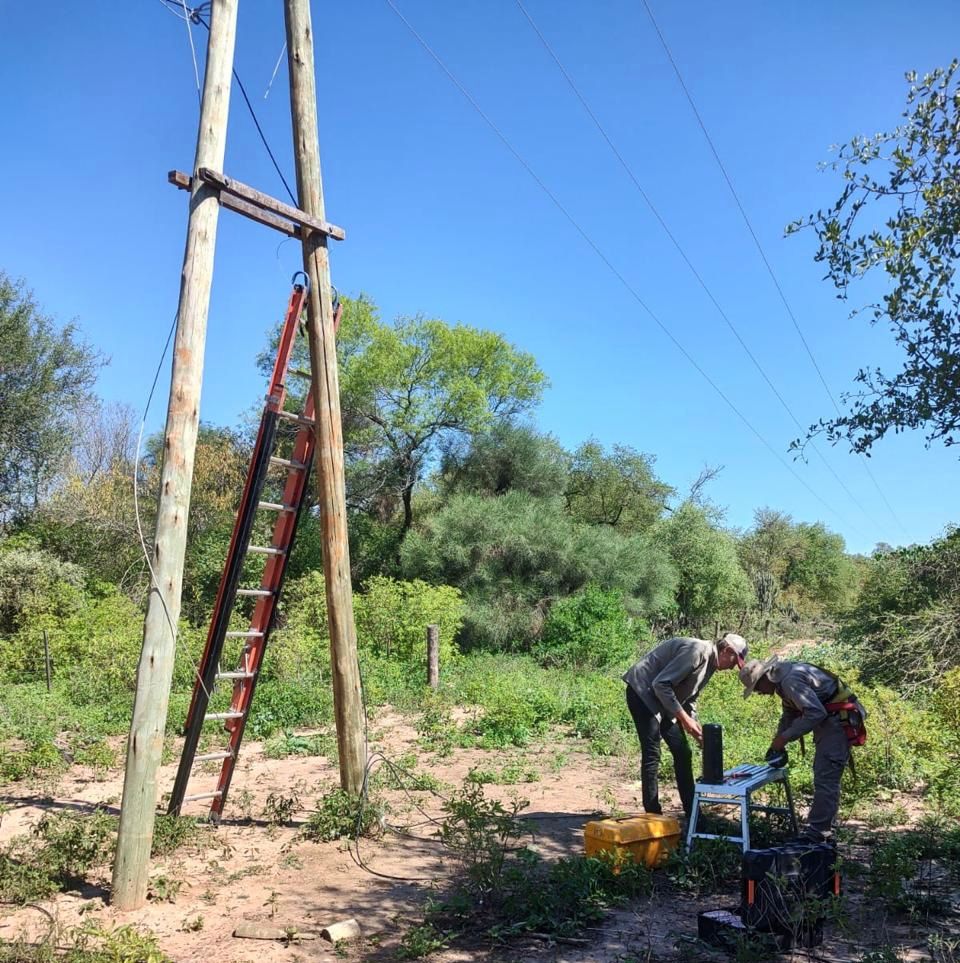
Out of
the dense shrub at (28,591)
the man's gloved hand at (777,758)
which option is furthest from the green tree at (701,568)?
the man's gloved hand at (777,758)

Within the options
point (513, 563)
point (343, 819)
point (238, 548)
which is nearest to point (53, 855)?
point (343, 819)

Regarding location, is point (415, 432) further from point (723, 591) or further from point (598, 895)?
point (598, 895)

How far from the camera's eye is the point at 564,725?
13125 millimetres

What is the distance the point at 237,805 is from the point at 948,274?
7.74 m

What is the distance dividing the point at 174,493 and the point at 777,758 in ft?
16.0

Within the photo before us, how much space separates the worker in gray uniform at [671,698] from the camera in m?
6.85

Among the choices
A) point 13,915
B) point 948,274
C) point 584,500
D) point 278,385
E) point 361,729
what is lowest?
point 13,915

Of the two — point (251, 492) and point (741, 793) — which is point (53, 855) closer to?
point (251, 492)

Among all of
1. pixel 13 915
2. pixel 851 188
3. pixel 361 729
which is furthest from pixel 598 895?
pixel 851 188

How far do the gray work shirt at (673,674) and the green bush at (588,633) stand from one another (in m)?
13.7

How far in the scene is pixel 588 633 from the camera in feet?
Answer: 73.1

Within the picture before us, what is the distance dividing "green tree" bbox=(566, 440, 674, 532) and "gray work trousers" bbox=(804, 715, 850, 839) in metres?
25.6

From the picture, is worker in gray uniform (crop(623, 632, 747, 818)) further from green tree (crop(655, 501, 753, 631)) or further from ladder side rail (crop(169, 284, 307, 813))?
green tree (crop(655, 501, 753, 631))

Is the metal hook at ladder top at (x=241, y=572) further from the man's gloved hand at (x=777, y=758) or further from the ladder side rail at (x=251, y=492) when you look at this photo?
the man's gloved hand at (x=777, y=758)
